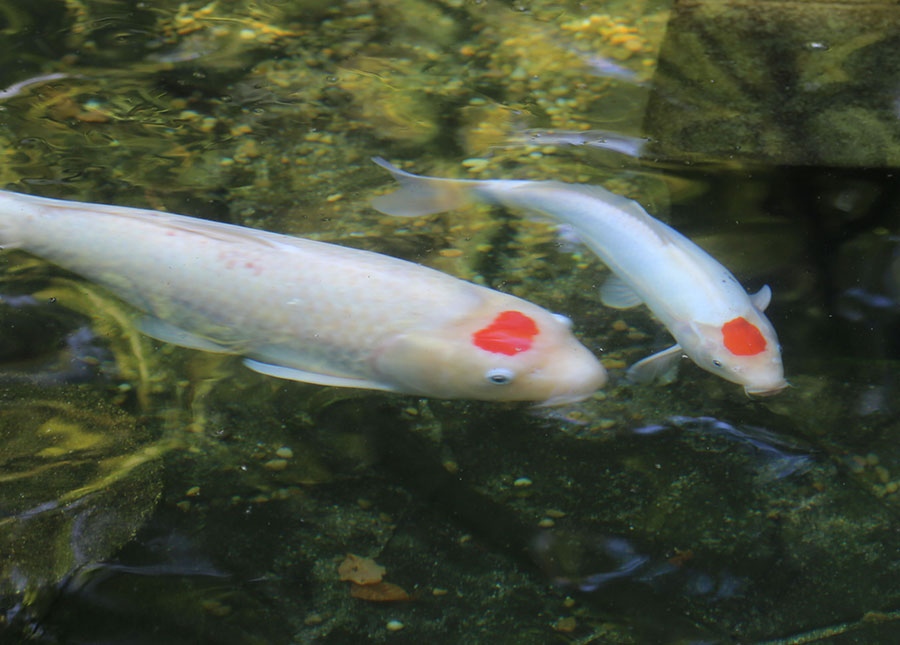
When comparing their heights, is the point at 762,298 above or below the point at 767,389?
above

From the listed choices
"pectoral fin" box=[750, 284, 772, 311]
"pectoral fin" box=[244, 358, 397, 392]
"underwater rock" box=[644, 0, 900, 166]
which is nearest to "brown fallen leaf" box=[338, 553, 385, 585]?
"pectoral fin" box=[244, 358, 397, 392]

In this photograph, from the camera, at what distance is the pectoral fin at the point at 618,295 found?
3098 mm

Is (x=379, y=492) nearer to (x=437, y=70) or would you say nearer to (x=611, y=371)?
(x=611, y=371)

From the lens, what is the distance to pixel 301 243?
279cm

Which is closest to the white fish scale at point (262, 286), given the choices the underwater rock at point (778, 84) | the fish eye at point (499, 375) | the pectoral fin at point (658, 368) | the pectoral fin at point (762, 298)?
the fish eye at point (499, 375)

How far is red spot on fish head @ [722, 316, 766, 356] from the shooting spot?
262cm

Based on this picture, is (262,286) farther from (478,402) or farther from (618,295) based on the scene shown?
(618,295)

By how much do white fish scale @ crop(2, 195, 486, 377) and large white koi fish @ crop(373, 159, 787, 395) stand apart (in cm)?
66

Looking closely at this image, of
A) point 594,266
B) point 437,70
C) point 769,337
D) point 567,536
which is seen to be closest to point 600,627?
point 567,536

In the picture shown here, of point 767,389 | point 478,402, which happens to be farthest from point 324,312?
point 767,389

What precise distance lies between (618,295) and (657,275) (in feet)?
0.95

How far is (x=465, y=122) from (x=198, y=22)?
6.87 ft

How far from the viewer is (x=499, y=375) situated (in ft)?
8.08

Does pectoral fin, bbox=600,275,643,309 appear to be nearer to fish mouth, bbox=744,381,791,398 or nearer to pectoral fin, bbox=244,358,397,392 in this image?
fish mouth, bbox=744,381,791,398
